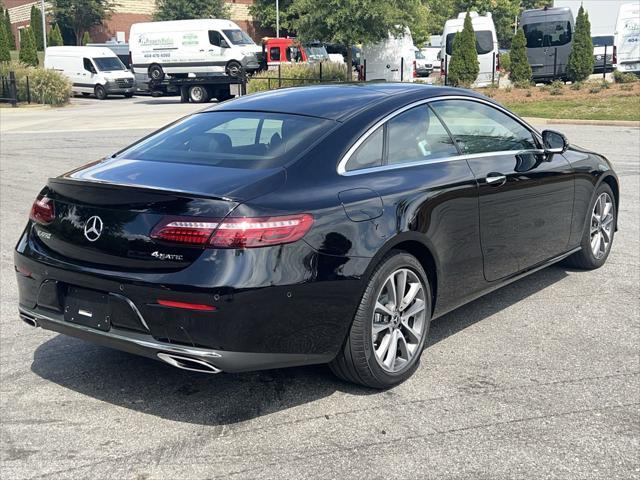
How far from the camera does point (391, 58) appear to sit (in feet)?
115

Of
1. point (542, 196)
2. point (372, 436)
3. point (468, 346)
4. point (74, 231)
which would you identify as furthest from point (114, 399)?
point (542, 196)

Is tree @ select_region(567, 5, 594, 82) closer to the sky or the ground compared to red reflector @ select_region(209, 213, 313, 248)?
closer to the sky

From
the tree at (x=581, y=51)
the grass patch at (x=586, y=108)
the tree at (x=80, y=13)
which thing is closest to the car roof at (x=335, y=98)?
the grass patch at (x=586, y=108)

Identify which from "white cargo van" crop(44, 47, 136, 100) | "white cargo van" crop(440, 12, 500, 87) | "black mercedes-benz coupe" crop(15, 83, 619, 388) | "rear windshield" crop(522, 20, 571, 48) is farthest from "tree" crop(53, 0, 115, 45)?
"black mercedes-benz coupe" crop(15, 83, 619, 388)

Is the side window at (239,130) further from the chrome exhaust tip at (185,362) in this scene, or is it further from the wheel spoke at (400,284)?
the chrome exhaust tip at (185,362)

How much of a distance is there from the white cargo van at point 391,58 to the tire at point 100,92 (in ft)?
44.8

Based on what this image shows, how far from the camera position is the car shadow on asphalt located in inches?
161

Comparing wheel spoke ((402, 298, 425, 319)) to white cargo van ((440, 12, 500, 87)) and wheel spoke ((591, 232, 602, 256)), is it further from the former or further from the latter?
white cargo van ((440, 12, 500, 87))

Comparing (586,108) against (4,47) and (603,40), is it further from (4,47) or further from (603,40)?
(4,47)

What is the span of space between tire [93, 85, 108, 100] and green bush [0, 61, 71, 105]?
6320mm

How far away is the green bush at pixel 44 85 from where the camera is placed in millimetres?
32750

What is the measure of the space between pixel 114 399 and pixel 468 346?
2.19 meters

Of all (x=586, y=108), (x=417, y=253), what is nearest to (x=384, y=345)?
(x=417, y=253)

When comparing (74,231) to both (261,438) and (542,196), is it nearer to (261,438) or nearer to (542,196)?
(261,438)
